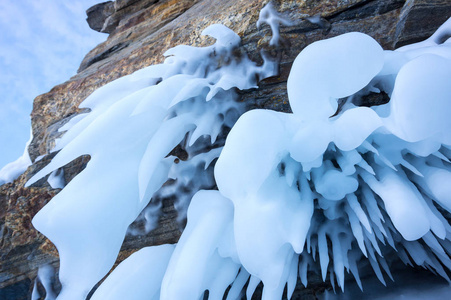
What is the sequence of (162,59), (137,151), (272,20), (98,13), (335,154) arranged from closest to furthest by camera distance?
(335,154), (137,151), (272,20), (162,59), (98,13)

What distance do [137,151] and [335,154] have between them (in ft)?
2.89

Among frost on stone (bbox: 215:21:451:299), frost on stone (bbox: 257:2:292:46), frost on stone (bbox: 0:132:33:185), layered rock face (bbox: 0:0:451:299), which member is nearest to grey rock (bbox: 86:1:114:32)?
layered rock face (bbox: 0:0:451:299)

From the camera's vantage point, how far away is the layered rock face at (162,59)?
166cm

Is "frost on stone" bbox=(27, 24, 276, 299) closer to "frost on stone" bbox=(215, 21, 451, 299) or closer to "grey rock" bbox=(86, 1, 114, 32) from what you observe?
"frost on stone" bbox=(215, 21, 451, 299)

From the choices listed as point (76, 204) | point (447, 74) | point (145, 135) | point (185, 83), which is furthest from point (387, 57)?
point (76, 204)

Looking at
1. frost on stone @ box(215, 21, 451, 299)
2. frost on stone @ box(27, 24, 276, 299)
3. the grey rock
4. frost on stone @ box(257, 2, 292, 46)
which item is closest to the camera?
frost on stone @ box(215, 21, 451, 299)

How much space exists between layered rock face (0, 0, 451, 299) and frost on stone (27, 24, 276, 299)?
0.39 feet

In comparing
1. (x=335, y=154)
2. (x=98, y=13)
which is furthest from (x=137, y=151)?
(x=98, y=13)

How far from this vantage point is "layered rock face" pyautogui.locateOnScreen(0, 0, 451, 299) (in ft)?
5.43

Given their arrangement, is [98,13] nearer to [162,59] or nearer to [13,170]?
[13,170]

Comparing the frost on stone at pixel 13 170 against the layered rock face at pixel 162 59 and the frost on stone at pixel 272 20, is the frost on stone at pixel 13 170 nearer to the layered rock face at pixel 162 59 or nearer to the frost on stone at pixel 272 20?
the layered rock face at pixel 162 59

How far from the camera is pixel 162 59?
7.34ft

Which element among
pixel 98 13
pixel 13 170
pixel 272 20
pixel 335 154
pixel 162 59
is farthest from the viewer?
pixel 98 13

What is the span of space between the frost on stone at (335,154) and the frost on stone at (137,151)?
0.45 meters
